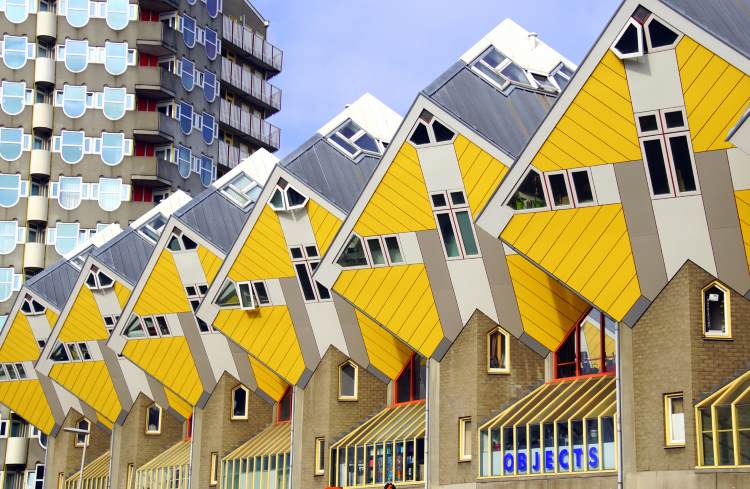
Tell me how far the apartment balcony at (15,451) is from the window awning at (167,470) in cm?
2964

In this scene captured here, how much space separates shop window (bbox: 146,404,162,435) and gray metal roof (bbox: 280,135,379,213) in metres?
23.3

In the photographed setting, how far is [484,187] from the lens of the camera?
1938 inches

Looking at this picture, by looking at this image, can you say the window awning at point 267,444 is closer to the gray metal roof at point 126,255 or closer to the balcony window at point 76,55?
the gray metal roof at point 126,255

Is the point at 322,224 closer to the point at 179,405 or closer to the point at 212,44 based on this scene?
the point at 179,405

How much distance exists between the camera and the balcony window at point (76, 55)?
10488 cm

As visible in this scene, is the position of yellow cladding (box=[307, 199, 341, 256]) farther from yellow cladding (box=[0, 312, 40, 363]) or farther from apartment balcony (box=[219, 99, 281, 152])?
apartment balcony (box=[219, 99, 281, 152])

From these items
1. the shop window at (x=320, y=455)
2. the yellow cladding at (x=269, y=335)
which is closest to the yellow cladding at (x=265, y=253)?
the yellow cladding at (x=269, y=335)

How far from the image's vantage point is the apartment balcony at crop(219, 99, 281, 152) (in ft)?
377

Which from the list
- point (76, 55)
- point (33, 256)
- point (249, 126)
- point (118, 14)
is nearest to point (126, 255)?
point (33, 256)

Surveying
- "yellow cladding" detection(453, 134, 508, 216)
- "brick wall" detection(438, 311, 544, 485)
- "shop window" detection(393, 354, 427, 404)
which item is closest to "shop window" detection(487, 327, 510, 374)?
"brick wall" detection(438, 311, 544, 485)

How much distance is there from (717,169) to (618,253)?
4.55 meters

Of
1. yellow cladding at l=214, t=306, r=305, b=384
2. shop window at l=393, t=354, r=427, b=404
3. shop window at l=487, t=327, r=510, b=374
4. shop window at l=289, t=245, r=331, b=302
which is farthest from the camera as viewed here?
yellow cladding at l=214, t=306, r=305, b=384

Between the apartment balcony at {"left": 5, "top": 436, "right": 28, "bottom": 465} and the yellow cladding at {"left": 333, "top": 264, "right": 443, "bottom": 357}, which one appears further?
the apartment balcony at {"left": 5, "top": 436, "right": 28, "bottom": 465}

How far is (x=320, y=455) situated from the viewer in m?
60.1
